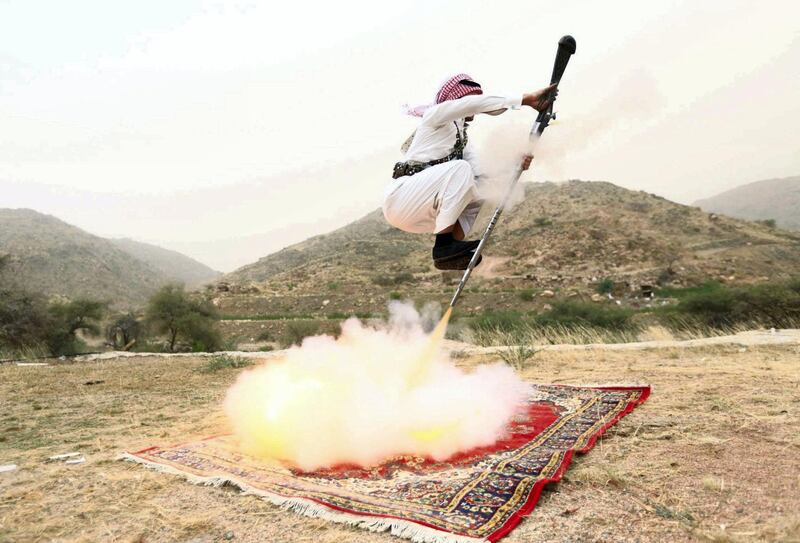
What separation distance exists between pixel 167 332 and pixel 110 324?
16.9ft

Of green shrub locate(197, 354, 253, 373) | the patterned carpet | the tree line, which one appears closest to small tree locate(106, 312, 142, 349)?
the tree line

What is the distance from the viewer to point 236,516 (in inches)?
133

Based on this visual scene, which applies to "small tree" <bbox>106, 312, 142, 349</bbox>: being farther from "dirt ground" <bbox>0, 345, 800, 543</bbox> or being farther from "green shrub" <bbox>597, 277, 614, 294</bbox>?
"green shrub" <bbox>597, 277, 614, 294</bbox>

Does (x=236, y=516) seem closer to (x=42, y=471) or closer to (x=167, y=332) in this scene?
(x=42, y=471)

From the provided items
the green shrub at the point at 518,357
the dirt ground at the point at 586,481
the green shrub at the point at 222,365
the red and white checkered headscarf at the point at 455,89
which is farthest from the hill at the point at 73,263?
the red and white checkered headscarf at the point at 455,89

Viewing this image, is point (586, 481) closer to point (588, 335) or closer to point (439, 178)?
point (439, 178)

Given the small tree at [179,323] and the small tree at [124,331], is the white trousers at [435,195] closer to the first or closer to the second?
the small tree at [179,323]

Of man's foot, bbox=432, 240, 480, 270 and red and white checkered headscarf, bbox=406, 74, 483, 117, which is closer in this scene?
red and white checkered headscarf, bbox=406, 74, 483, 117

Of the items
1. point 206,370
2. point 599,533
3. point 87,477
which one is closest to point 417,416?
point 599,533

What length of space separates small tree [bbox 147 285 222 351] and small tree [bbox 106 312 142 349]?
3071mm

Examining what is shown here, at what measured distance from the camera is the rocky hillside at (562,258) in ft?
125

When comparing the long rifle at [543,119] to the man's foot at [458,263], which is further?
the man's foot at [458,263]

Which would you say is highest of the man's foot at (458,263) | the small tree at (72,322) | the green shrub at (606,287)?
the man's foot at (458,263)

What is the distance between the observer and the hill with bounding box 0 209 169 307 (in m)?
58.5
